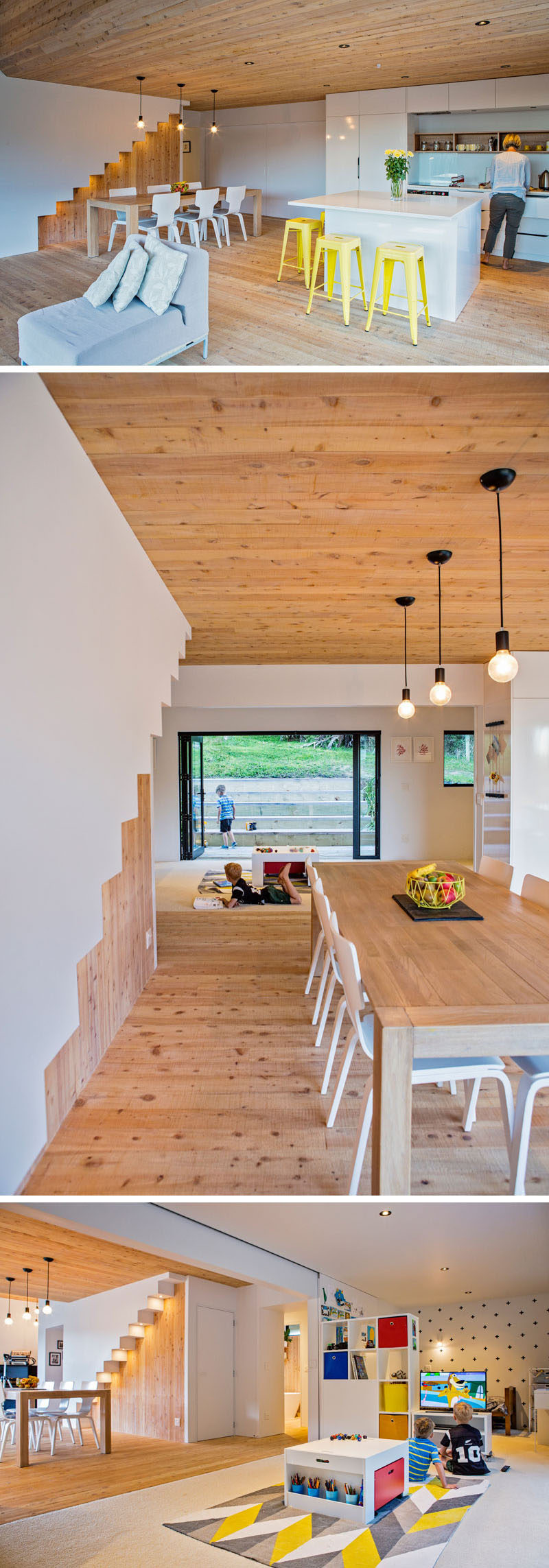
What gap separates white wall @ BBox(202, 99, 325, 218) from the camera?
3453 millimetres

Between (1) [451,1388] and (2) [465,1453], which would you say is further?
(1) [451,1388]

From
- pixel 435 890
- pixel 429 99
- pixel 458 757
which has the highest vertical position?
pixel 429 99

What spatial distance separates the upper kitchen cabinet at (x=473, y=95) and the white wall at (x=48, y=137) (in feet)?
3.64

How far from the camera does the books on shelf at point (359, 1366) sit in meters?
6.13

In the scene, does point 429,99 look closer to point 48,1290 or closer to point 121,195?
point 121,195

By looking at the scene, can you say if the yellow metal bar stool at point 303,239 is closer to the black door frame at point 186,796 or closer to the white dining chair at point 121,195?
the white dining chair at point 121,195

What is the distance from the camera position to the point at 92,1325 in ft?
22.7

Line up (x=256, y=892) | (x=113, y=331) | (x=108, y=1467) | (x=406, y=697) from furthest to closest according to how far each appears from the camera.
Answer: (x=256, y=892), (x=406, y=697), (x=108, y=1467), (x=113, y=331)

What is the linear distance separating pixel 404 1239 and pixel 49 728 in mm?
3482

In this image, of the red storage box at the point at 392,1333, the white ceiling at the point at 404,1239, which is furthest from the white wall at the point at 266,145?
the red storage box at the point at 392,1333

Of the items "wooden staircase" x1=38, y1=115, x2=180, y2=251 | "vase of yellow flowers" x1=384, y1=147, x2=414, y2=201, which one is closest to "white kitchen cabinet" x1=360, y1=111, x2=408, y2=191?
"vase of yellow flowers" x1=384, y1=147, x2=414, y2=201

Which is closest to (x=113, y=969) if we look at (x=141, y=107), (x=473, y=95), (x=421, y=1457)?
(x=141, y=107)

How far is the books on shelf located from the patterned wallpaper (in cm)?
256

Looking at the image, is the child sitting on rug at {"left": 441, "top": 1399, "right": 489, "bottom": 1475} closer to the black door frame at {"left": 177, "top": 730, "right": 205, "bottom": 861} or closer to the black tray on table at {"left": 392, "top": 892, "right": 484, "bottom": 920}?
the black tray on table at {"left": 392, "top": 892, "right": 484, "bottom": 920}
